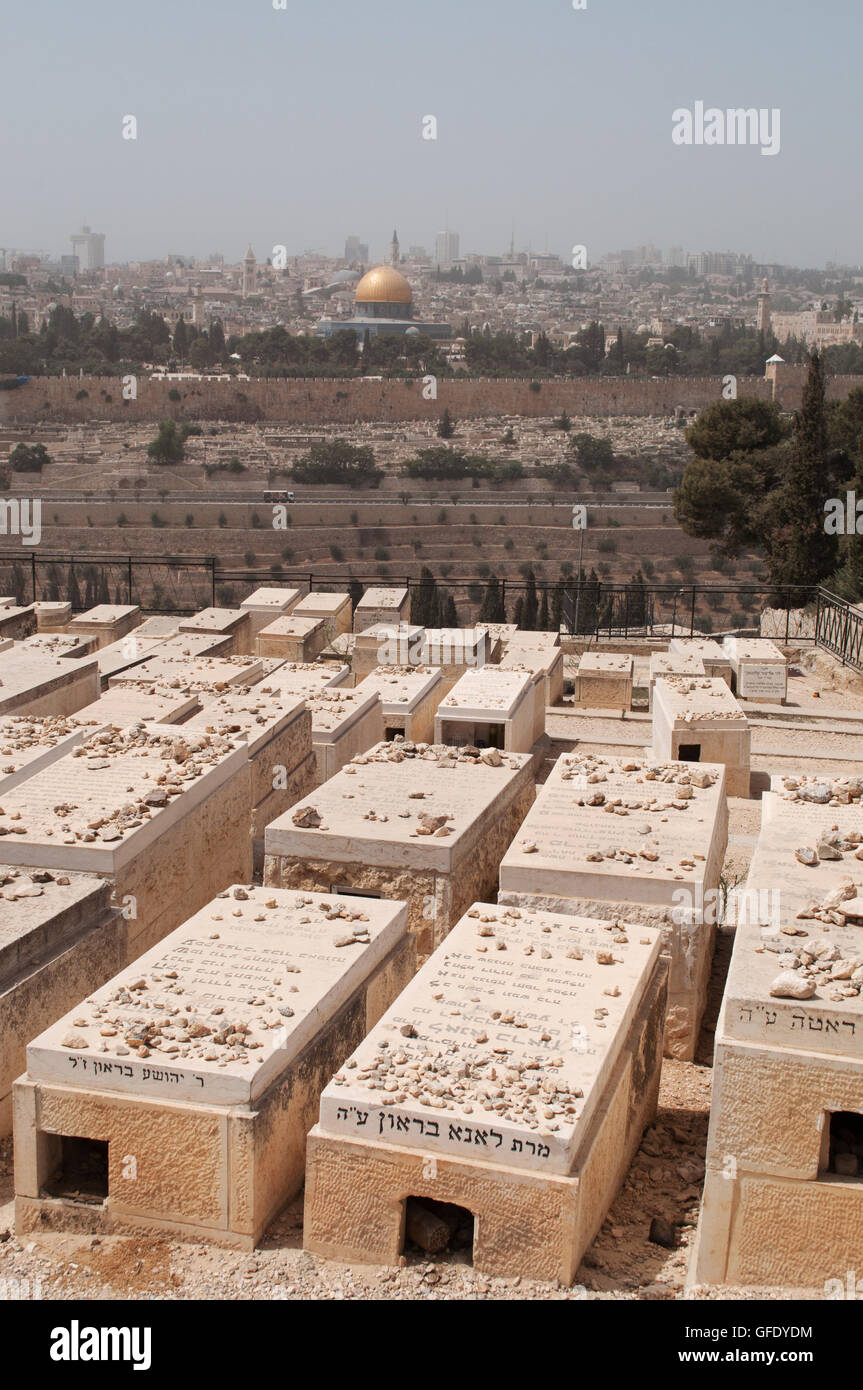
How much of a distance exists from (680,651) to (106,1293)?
28.2 ft

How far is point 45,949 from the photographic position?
475 centimetres

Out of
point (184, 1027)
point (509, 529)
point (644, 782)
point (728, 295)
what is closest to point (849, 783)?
point (644, 782)

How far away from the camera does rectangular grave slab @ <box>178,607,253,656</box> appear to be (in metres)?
11.2

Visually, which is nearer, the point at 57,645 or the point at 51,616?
the point at 57,645

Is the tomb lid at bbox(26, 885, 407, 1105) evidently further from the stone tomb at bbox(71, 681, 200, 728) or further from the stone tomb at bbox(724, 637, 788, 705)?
the stone tomb at bbox(724, 637, 788, 705)

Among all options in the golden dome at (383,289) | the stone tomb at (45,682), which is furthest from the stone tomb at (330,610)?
the golden dome at (383,289)

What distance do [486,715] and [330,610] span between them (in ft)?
14.5

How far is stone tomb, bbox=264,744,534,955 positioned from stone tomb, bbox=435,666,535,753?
6.77ft

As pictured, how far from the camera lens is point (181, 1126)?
12.3ft

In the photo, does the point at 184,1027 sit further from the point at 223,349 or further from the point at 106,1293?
the point at 223,349

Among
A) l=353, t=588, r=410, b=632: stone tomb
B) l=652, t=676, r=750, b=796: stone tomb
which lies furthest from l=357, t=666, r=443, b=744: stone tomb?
l=353, t=588, r=410, b=632: stone tomb

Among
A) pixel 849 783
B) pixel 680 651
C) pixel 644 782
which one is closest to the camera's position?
pixel 849 783

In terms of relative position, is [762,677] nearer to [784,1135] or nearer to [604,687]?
[604,687]

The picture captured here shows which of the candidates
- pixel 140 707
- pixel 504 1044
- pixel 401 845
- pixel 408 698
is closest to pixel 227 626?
pixel 408 698
